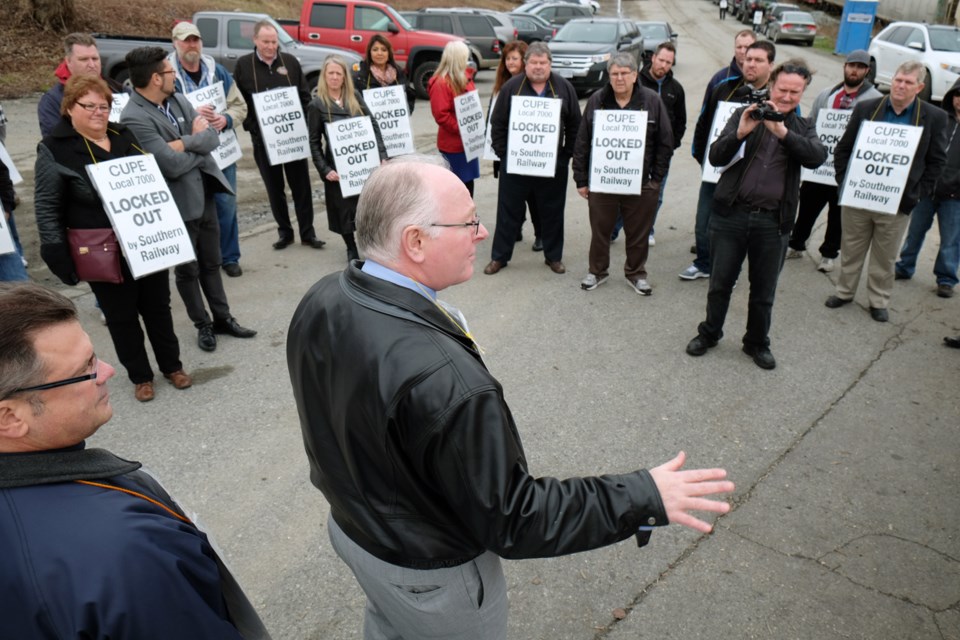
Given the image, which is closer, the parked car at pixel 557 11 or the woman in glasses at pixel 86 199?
the woman in glasses at pixel 86 199

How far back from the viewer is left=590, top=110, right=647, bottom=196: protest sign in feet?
19.3

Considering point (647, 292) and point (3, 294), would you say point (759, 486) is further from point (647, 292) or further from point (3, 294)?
point (3, 294)

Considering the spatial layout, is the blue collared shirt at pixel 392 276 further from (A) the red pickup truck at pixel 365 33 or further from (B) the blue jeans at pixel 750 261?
(A) the red pickup truck at pixel 365 33

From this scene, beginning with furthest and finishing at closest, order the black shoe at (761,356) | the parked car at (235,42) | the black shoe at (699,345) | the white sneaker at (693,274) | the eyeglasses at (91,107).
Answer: the parked car at (235,42) → the white sneaker at (693,274) → the black shoe at (699,345) → the black shoe at (761,356) → the eyeglasses at (91,107)

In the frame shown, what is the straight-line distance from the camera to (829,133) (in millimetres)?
6523

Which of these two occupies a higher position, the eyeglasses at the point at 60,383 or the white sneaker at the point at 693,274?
the eyeglasses at the point at 60,383

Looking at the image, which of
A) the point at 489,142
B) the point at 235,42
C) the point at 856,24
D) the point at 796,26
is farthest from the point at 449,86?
the point at 796,26

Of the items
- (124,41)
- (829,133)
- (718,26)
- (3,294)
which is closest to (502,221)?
(829,133)

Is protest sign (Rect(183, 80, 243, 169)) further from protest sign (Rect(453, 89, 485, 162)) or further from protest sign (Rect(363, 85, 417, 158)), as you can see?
protest sign (Rect(453, 89, 485, 162))

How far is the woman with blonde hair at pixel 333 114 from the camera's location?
621 centimetres

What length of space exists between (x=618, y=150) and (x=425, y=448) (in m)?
4.84

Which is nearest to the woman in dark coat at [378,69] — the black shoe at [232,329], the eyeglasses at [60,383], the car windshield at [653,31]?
the black shoe at [232,329]

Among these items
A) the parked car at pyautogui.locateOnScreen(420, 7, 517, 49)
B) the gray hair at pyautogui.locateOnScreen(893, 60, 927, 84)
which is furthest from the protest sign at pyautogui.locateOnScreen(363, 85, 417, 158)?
the parked car at pyautogui.locateOnScreen(420, 7, 517, 49)

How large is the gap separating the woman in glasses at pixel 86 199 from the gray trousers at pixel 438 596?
3.02m
